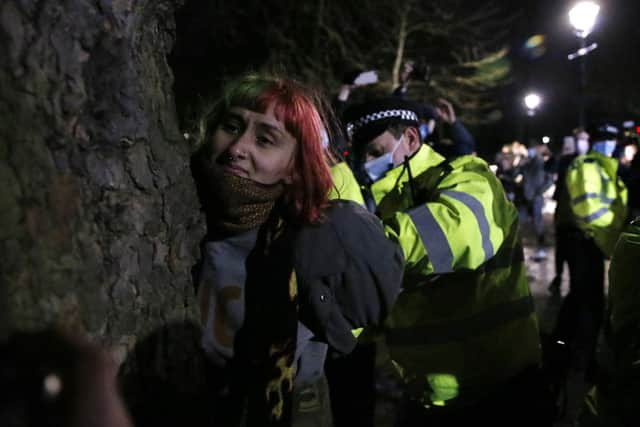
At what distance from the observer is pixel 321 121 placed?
157cm

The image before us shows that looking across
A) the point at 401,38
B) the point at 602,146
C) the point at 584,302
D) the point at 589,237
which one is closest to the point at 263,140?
the point at 584,302

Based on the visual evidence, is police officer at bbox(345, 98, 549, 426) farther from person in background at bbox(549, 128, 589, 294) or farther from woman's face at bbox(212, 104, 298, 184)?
person in background at bbox(549, 128, 589, 294)

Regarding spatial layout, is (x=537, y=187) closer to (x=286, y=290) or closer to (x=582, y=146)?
(x=582, y=146)

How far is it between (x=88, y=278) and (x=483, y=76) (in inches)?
787

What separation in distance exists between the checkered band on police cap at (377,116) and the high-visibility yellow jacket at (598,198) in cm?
300

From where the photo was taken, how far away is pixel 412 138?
2592 millimetres

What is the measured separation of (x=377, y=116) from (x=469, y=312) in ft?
3.65

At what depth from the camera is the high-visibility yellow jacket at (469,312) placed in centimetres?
180

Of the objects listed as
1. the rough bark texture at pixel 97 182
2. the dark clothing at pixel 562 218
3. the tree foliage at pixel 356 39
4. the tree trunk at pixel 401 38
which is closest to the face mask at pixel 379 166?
the rough bark texture at pixel 97 182

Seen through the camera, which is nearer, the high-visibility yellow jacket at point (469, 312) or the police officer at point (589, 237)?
the high-visibility yellow jacket at point (469, 312)

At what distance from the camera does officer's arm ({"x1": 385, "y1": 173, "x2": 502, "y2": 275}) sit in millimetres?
1508

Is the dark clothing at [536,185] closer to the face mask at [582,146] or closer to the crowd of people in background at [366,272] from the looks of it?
the face mask at [582,146]

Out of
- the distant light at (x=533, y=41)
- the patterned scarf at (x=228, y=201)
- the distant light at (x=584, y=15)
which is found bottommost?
the patterned scarf at (x=228, y=201)

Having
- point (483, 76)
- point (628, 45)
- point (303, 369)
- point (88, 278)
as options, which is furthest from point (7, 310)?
point (628, 45)
